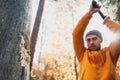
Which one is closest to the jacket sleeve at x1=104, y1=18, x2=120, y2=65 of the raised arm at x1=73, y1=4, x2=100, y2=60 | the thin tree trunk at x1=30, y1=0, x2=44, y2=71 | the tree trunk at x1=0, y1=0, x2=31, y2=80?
the raised arm at x1=73, y1=4, x2=100, y2=60

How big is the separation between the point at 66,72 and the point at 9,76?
1298 inches

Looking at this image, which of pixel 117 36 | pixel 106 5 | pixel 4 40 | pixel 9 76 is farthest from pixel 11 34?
pixel 106 5

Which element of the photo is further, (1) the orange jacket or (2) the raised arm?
(2) the raised arm

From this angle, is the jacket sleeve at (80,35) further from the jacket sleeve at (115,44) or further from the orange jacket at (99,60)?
the jacket sleeve at (115,44)

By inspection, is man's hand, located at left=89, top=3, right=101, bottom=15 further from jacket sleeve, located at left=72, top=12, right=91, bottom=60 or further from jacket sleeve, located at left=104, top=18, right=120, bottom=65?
jacket sleeve, located at left=104, top=18, right=120, bottom=65

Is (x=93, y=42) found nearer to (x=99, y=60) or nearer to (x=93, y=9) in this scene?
(x=99, y=60)

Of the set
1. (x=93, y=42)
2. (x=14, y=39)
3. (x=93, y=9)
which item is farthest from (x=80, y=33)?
(x=14, y=39)

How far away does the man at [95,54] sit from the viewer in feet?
9.14

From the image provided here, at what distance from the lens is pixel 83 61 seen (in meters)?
2.98

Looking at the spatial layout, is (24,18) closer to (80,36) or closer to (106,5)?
(80,36)

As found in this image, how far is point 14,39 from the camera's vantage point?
2418 mm

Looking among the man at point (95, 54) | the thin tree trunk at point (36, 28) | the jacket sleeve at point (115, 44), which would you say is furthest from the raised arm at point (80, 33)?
the thin tree trunk at point (36, 28)

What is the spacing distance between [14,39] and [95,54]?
3.39 ft

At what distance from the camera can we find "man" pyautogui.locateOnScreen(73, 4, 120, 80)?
279cm
